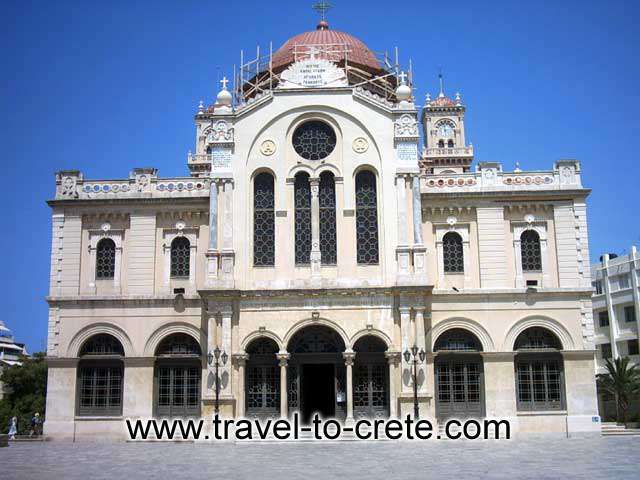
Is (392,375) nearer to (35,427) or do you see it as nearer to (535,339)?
(535,339)

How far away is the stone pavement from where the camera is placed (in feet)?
60.5

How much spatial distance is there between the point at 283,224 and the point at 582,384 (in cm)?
1424

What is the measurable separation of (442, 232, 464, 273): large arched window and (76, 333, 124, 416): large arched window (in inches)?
579

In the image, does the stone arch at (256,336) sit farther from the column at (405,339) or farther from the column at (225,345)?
the column at (405,339)

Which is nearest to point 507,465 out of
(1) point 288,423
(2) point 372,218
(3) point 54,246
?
(1) point 288,423

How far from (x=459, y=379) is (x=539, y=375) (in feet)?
11.1

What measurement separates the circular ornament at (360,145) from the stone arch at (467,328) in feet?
27.0

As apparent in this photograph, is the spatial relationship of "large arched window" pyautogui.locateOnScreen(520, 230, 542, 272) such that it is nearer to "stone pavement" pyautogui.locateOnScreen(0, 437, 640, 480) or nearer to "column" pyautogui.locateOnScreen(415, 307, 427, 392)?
"column" pyautogui.locateOnScreen(415, 307, 427, 392)

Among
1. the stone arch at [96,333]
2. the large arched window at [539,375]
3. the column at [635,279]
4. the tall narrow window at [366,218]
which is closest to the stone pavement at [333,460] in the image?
the large arched window at [539,375]

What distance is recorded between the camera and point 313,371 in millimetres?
33500

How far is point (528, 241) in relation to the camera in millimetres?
34219

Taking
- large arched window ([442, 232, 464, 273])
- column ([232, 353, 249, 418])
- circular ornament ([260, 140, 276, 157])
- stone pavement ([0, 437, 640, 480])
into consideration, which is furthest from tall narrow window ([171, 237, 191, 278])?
large arched window ([442, 232, 464, 273])

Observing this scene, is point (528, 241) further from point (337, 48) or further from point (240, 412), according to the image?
point (337, 48)

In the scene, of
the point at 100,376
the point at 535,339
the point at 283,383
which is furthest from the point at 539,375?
the point at 100,376
